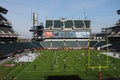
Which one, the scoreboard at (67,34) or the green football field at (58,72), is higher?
the scoreboard at (67,34)

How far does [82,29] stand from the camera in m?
116

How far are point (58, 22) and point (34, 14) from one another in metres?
21.5

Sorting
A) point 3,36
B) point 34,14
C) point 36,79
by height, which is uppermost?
point 34,14

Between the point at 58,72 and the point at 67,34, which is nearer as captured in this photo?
the point at 58,72

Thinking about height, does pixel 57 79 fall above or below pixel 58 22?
below

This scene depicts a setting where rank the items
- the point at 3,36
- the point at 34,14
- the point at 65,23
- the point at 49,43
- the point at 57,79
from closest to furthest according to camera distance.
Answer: the point at 57,79 → the point at 3,36 → the point at 49,43 → the point at 65,23 → the point at 34,14

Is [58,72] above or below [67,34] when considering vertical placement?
below

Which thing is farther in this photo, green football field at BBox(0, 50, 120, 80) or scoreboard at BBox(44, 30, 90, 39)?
scoreboard at BBox(44, 30, 90, 39)

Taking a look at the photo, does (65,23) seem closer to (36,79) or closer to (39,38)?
(39,38)

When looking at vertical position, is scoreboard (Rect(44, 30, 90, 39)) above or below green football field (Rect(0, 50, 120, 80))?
above

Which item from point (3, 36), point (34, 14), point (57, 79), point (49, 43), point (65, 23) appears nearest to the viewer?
point (57, 79)

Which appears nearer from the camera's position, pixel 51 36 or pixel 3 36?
pixel 3 36

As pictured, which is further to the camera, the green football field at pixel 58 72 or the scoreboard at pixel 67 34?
the scoreboard at pixel 67 34

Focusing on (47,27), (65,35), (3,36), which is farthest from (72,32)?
(3,36)
